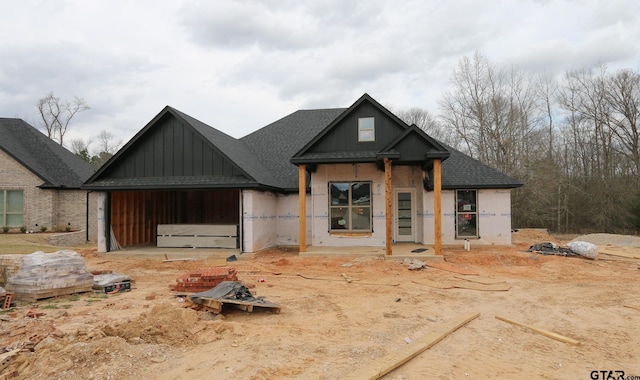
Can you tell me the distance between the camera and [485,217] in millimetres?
15891

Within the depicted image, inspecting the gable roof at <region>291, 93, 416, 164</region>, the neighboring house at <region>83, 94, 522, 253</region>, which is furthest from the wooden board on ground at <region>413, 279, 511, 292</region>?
the gable roof at <region>291, 93, 416, 164</region>

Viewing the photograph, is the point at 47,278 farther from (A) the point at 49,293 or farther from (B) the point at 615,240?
(B) the point at 615,240

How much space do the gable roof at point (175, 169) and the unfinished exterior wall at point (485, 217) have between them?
257 inches

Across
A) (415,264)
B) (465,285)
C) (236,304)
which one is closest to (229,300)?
(236,304)

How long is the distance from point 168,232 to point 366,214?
798 centimetres

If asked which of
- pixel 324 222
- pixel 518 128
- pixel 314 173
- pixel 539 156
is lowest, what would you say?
pixel 324 222

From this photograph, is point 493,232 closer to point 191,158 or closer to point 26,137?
point 191,158

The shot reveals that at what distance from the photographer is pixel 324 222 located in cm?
1588

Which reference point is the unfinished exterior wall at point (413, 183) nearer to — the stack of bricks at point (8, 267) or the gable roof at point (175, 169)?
the gable roof at point (175, 169)

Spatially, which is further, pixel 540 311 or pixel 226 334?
pixel 540 311

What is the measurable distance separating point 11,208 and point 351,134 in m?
19.6

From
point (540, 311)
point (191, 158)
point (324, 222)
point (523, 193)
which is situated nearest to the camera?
point (540, 311)

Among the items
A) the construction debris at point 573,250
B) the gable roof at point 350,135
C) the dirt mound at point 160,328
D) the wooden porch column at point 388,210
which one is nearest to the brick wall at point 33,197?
the gable roof at point 350,135

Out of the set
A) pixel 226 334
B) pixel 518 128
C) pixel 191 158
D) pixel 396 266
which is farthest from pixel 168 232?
pixel 518 128
